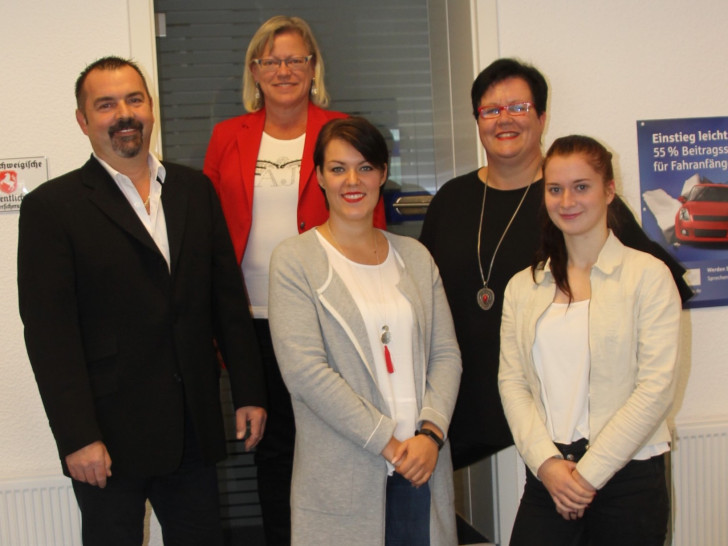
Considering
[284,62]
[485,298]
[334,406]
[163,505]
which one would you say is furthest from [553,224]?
[163,505]

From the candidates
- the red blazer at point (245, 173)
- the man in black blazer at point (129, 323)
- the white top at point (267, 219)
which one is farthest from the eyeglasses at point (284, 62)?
the man in black blazer at point (129, 323)

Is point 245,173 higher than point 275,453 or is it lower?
higher

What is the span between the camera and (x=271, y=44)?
2.21m

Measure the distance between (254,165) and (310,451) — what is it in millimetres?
929

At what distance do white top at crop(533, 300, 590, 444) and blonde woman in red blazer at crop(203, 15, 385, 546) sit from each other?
812 millimetres

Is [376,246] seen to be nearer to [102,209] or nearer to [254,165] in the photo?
[254,165]

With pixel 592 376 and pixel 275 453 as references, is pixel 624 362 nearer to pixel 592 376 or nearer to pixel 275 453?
pixel 592 376

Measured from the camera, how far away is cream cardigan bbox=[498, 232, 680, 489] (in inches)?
63.2

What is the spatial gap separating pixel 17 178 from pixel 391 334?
5.24 feet

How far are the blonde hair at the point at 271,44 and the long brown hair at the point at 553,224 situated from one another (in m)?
0.88

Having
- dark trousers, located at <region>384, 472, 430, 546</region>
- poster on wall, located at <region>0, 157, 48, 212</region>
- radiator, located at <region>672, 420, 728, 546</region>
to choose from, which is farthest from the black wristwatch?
poster on wall, located at <region>0, 157, 48, 212</region>

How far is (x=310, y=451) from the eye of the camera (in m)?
1.75

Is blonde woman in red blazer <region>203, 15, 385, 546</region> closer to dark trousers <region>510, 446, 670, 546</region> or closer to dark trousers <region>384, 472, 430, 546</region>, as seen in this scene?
dark trousers <region>384, 472, 430, 546</region>

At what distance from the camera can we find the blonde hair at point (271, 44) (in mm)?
2205
